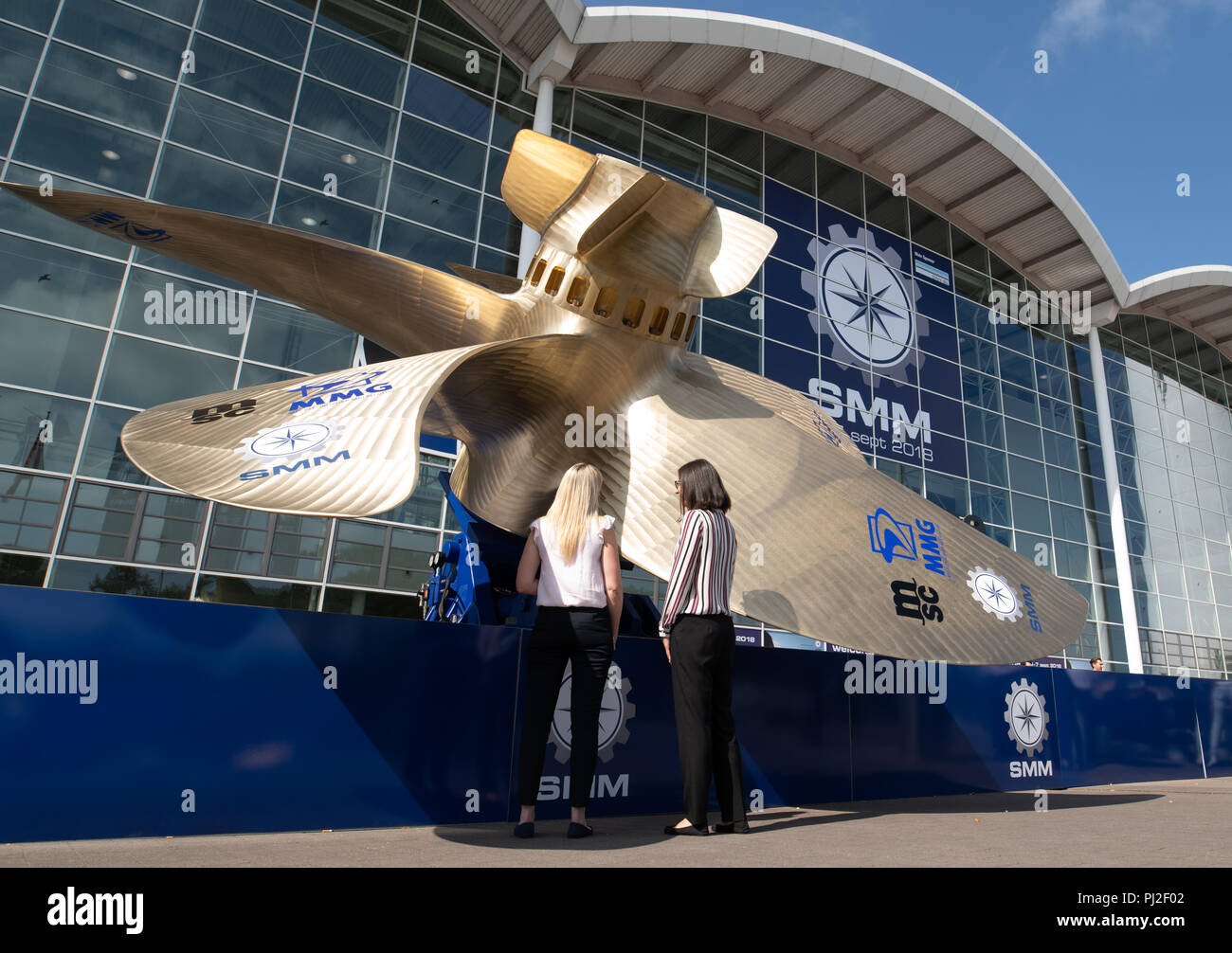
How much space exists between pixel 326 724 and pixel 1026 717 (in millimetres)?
6334

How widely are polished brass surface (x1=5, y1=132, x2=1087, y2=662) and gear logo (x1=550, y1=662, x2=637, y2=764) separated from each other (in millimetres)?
852

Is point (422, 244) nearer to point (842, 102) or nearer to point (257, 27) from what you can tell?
point (257, 27)

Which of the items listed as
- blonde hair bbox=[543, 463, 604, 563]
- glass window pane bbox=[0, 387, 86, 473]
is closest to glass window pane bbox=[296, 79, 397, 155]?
glass window pane bbox=[0, 387, 86, 473]

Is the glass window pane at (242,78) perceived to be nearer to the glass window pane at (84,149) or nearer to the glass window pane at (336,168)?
the glass window pane at (336,168)

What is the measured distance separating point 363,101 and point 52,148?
5.99 metres

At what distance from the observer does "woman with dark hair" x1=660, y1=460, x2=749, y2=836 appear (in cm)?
390

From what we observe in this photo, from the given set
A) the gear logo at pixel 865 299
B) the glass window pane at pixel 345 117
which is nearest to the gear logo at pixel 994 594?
the glass window pane at pixel 345 117

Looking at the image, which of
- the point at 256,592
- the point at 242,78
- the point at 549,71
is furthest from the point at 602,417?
the point at 549,71

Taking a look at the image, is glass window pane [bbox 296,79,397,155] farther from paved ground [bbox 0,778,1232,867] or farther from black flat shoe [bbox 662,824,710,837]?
black flat shoe [bbox 662,824,710,837]

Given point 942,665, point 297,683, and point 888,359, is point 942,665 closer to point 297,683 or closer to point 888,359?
point 297,683

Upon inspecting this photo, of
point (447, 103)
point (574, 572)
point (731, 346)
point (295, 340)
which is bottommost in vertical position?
point (574, 572)

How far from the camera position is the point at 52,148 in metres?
14.4

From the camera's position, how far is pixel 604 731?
5.02 m

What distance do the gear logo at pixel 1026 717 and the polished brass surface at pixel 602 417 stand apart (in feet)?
8.67
